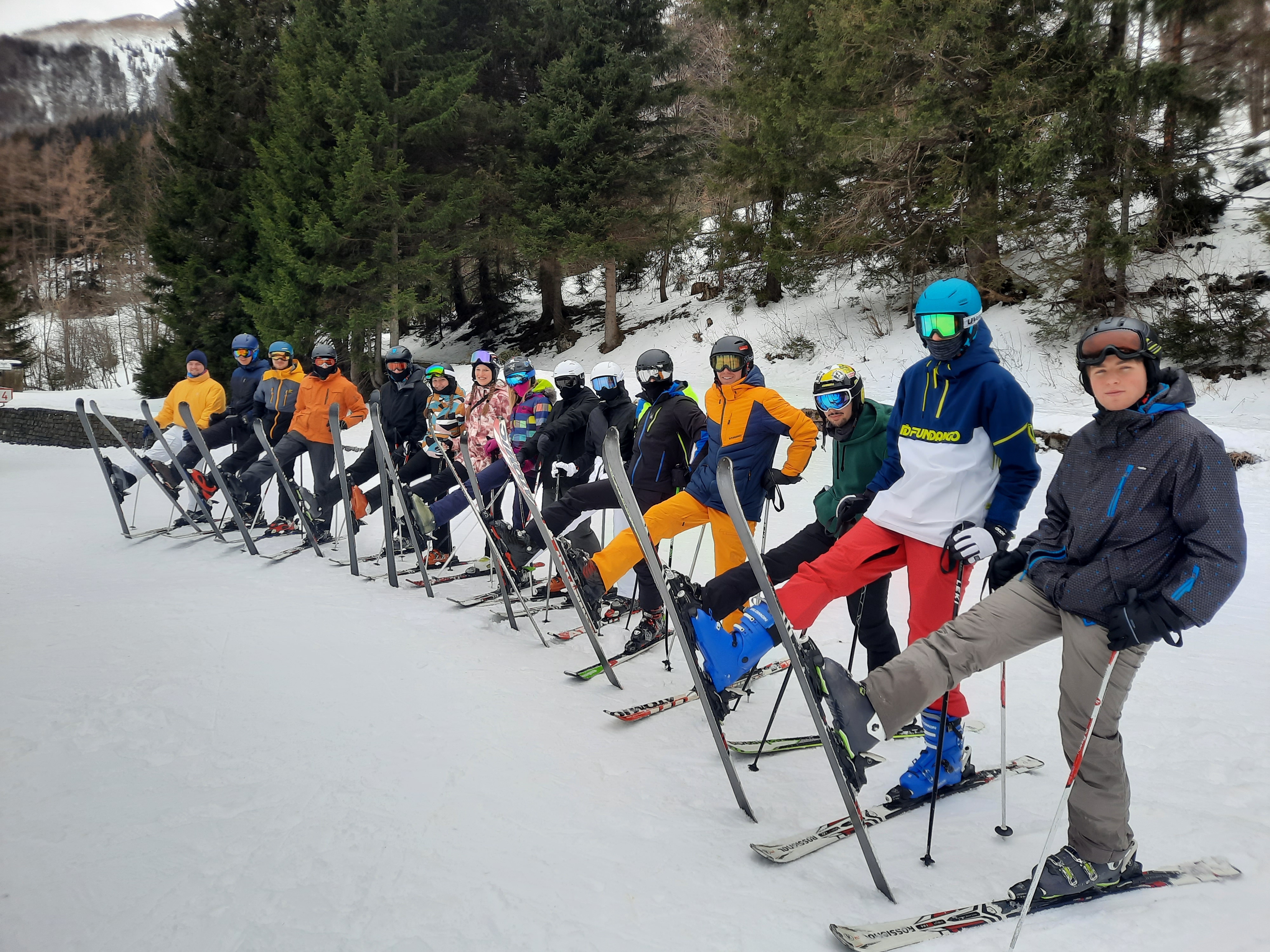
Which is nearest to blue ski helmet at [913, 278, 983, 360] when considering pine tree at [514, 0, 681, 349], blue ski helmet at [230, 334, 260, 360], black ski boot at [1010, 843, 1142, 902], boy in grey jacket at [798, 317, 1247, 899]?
boy in grey jacket at [798, 317, 1247, 899]

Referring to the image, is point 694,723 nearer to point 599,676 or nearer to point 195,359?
point 599,676

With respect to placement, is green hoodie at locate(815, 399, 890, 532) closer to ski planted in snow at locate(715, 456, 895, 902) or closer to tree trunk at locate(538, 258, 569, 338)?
ski planted in snow at locate(715, 456, 895, 902)

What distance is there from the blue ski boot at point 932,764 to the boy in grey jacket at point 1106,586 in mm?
609

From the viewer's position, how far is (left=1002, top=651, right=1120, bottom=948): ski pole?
79.3 inches

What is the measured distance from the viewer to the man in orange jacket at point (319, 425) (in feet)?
23.4

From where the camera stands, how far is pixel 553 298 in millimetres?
20469

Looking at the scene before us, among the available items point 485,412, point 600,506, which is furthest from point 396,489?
point 600,506

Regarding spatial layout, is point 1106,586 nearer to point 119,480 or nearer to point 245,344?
point 245,344

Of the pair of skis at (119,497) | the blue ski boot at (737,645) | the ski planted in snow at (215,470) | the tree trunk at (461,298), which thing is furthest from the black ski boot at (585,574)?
the tree trunk at (461,298)

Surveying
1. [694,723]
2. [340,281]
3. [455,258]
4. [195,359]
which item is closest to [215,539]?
[195,359]

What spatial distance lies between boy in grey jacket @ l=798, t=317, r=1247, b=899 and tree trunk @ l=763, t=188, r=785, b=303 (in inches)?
489

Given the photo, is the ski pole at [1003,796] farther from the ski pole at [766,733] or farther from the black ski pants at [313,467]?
the black ski pants at [313,467]

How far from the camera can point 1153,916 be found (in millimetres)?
2166

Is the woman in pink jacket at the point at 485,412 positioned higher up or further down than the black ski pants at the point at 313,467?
higher up
